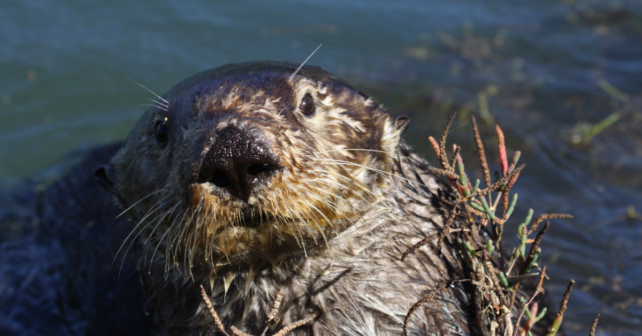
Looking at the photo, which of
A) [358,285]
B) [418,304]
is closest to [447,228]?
[418,304]

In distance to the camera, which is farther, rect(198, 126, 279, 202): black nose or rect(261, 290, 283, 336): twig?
rect(261, 290, 283, 336): twig

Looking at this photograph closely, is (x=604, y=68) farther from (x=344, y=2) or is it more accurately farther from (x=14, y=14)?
(x=14, y=14)

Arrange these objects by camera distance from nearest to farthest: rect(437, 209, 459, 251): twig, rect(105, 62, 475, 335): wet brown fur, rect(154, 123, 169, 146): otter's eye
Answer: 1. rect(105, 62, 475, 335): wet brown fur
2. rect(437, 209, 459, 251): twig
3. rect(154, 123, 169, 146): otter's eye

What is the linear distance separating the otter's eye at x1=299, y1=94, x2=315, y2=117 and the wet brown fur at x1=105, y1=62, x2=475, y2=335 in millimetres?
25

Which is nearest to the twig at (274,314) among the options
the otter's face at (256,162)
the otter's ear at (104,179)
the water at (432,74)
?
the otter's face at (256,162)

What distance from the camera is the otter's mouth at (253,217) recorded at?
1.87 meters

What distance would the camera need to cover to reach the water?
187 inches

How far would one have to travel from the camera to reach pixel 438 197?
2523 mm

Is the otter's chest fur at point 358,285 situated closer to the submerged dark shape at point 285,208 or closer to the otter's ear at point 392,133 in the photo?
the submerged dark shape at point 285,208

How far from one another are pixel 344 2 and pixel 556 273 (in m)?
5.24

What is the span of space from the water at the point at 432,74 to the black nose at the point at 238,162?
9.31ft

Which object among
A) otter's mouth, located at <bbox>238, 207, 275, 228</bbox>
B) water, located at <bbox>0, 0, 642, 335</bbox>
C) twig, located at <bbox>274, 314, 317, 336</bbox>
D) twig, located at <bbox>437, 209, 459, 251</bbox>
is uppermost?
water, located at <bbox>0, 0, 642, 335</bbox>

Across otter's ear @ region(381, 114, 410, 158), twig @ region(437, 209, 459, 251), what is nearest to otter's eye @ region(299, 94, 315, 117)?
otter's ear @ region(381, 114, 410, 158)

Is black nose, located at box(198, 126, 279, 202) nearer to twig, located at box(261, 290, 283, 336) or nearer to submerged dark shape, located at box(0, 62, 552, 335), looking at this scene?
submerged dark shape, located at box(0, 62, 552, 335)
